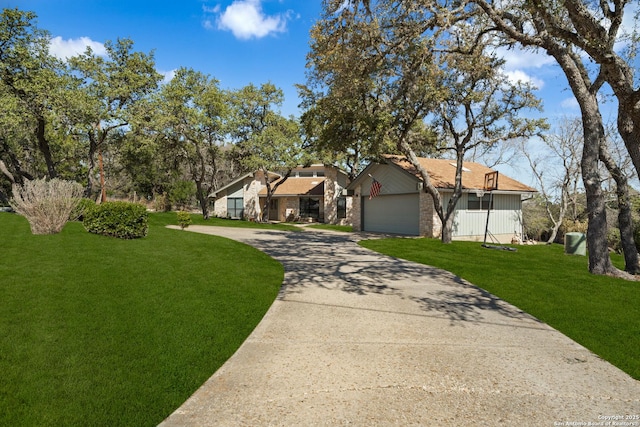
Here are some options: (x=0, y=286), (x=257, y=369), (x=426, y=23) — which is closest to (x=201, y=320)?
(x=257, y=369)

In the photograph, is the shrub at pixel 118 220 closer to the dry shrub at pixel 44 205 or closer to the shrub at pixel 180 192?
the dry shrub at pixel 44 205

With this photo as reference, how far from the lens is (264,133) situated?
2747 cm

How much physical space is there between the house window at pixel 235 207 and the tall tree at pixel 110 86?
38.9ft

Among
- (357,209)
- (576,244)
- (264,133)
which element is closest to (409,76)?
(576,244)

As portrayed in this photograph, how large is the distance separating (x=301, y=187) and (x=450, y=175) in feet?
56.6

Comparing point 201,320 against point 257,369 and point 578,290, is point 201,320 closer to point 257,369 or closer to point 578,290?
point 257,369

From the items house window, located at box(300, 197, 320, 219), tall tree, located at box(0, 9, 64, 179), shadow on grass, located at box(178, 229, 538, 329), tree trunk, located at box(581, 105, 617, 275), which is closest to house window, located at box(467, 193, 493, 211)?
shadow on grass, located at box(178, 229, 538, 329)

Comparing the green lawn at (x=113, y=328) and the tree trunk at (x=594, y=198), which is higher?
the tree trunk at (x=594, y=198)

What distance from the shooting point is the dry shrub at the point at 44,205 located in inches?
438

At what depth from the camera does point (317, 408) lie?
286cm

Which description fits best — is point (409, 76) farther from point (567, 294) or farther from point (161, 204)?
point (161, 204)

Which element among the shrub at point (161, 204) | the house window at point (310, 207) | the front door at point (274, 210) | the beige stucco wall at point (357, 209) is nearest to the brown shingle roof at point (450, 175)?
the beige stucco wall at point (357, 209)

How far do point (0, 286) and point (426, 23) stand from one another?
413 inches

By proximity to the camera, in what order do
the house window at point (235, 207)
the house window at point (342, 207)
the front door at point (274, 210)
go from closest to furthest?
1. the house window at point (342, 207)
2. the house window at point (235, 207)
3. the front door at point (274, 210)
